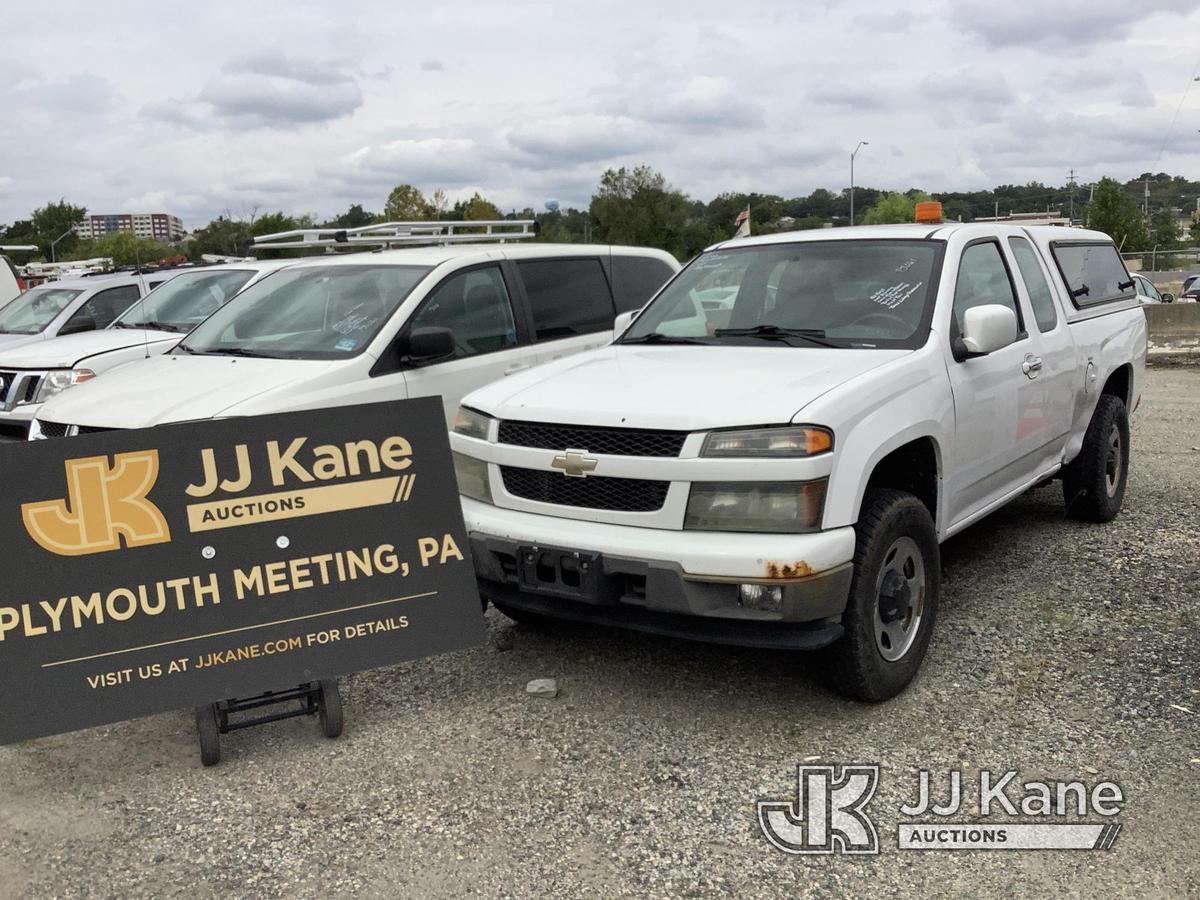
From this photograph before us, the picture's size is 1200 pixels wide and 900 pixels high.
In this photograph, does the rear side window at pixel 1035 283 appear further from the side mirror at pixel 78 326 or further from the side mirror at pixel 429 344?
the side mirror at pixel 78 326

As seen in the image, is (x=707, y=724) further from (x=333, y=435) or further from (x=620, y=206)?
(x=620, y=206)

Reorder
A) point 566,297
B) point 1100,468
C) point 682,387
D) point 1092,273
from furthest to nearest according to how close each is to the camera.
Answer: point 566,297
point 1092,273
point 1100,468
point 682,387

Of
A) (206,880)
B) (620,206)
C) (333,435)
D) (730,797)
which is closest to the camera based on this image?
(206,880)

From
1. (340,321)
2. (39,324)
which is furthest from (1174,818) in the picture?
(39,324)

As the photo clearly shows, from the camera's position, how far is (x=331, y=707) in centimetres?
397

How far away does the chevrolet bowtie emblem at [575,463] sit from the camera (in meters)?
3.96

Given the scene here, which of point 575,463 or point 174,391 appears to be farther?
point 174,391

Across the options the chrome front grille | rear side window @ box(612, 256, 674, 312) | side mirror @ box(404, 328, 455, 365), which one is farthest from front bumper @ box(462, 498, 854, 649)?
the chrome front grille

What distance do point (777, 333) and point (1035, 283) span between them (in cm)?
178

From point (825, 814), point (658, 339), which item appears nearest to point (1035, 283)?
point (658, 339)

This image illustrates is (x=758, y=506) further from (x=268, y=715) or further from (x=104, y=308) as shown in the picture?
(x=104, y=308)

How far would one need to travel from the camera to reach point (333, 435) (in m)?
4.06

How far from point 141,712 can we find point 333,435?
45.8 inches

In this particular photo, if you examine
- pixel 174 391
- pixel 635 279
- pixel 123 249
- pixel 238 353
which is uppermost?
pixel 123 249
